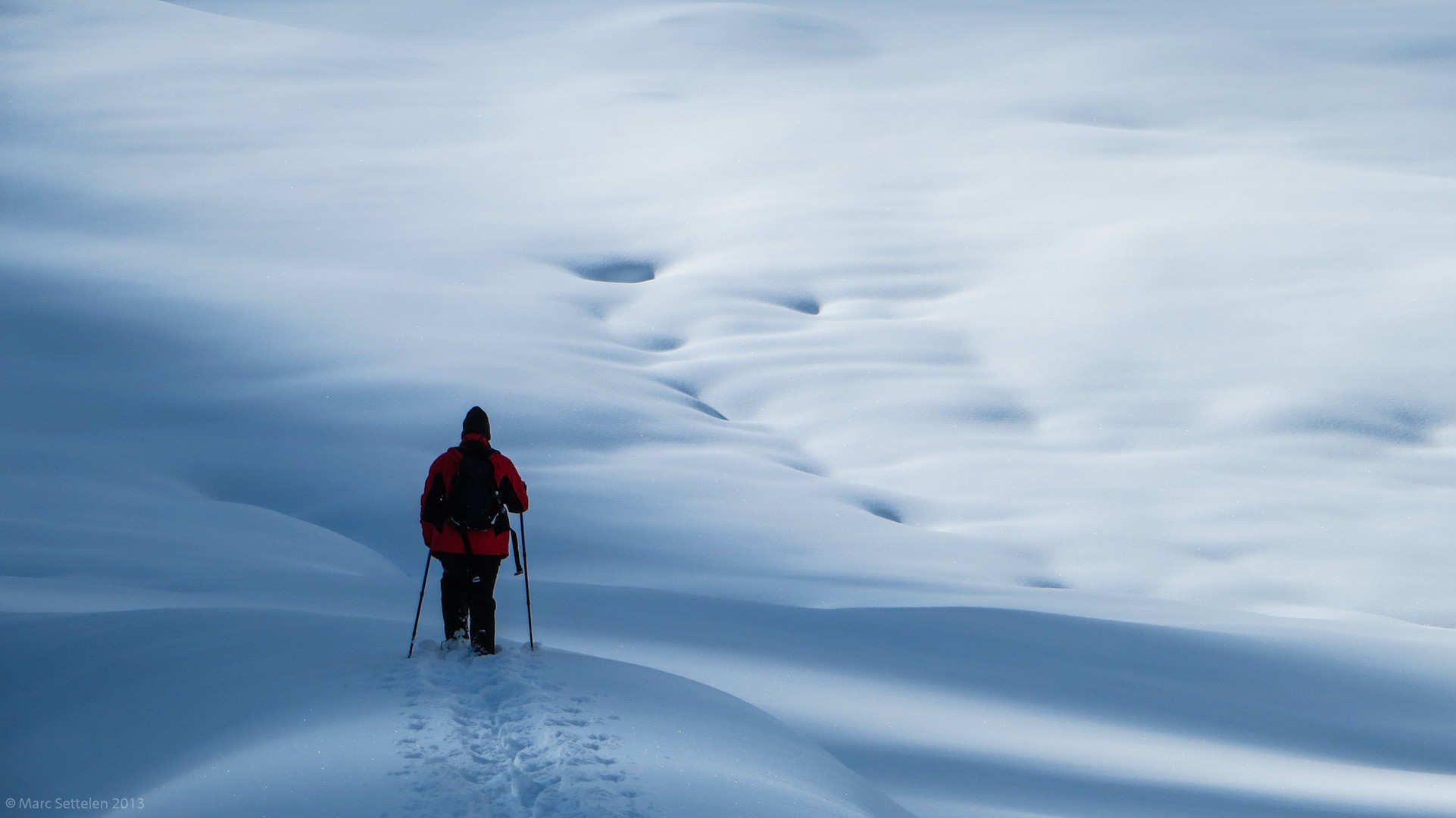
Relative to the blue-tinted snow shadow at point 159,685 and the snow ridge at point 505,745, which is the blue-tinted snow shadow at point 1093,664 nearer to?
the blue-tinted snow shadow at point 159,685

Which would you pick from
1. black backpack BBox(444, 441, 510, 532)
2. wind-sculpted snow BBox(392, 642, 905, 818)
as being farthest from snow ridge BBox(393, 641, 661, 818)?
black backpack BBox(444, 441, 510, 532)

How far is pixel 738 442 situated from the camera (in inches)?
476

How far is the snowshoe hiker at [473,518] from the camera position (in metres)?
3.88

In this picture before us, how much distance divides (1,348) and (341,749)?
1060 cm

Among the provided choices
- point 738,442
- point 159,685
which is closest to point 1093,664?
point 159,685

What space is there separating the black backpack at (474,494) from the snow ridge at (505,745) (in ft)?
1.71

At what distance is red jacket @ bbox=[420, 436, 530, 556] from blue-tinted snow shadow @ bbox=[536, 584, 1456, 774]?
85.0 inches

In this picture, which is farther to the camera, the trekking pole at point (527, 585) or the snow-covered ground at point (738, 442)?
the snow-covered ground at point (738, 442)

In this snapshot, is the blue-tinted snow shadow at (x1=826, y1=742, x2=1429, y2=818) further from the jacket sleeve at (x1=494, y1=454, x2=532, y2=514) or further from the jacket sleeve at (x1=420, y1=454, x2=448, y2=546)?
the jacket sleeve at (x1=420, y1=454, x2=448, y2=546)

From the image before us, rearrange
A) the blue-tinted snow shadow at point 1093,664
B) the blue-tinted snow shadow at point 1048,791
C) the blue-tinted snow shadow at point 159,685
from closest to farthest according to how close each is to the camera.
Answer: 1. the blue-tinted snow shadow at point 159,685
2. the blue-tinted snow shadow at point 1048,791
3. the blue-tinted snow shadow at point 1093,664

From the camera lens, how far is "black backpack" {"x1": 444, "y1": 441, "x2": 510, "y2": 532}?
3.88 meters

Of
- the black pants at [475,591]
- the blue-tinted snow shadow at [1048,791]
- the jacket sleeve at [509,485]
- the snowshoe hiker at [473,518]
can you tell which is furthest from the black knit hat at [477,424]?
the blue-tinted snow shadow at [1048,791]

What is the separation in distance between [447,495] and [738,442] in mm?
8281

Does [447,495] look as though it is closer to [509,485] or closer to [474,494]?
[474,494]
